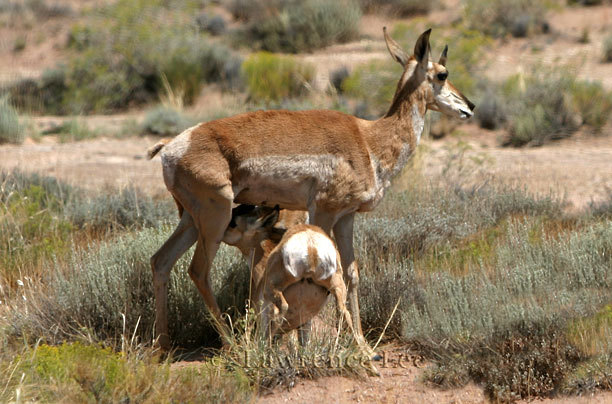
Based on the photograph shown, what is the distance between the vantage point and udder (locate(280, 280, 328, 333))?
6.46 metres

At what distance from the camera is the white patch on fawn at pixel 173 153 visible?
709 cm

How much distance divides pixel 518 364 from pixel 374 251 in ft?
8.44

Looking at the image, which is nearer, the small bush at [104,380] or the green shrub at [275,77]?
the small bush at [104,380]

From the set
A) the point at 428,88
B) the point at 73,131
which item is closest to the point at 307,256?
the point at 428,88

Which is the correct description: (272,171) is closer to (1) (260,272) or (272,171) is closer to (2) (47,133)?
(1) (260,272)

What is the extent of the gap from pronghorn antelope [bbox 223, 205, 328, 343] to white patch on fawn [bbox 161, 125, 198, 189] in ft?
2.26

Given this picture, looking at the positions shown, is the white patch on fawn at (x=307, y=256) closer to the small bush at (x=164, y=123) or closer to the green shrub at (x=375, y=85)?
the green shrub at (x=375, y=85)

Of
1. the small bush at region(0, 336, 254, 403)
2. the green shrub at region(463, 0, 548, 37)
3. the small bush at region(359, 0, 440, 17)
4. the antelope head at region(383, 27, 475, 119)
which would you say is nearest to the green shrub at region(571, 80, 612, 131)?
the green shrub at region(463, 0, 548, 37)

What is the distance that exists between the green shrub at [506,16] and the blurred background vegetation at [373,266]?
364 centimetres

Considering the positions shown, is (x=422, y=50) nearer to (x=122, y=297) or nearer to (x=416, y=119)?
(x=416, y=119)

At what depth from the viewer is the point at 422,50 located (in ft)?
25.5

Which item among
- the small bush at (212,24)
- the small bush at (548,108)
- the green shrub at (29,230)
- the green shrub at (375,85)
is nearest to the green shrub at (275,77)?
the green shrub at (375,85)

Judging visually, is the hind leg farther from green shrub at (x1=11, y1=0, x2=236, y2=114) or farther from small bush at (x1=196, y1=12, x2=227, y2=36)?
small bush at (x1=196, y1=12, x2=227, y2=36)

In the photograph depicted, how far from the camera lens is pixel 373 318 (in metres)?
8.37
